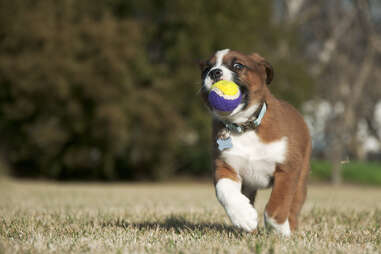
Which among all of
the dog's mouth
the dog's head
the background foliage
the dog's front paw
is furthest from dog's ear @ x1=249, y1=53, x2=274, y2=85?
the background foliage

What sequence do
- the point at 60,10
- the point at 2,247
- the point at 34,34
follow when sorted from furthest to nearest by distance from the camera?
the point at 60,10 → the point at 34,34 → the point at 2,247

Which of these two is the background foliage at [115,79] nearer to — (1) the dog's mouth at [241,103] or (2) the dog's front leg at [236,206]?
(1) the dog's mouth at [241,103]

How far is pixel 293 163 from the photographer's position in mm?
3830

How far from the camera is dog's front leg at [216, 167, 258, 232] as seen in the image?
3432mm

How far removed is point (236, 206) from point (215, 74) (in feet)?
3.19

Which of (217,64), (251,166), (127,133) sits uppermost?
(217,64)

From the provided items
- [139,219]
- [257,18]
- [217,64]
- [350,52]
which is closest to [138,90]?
[257,18]

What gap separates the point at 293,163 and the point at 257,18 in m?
17.4

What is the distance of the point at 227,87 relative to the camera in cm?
357

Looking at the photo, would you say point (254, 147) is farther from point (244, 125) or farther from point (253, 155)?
point (244, 125)

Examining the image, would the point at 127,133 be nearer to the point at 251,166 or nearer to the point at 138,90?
the point at 138,90

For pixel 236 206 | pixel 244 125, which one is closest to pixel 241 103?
pixel 244 125

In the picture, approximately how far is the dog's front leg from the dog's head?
496 millimetres

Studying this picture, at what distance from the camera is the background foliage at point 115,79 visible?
17.0m
